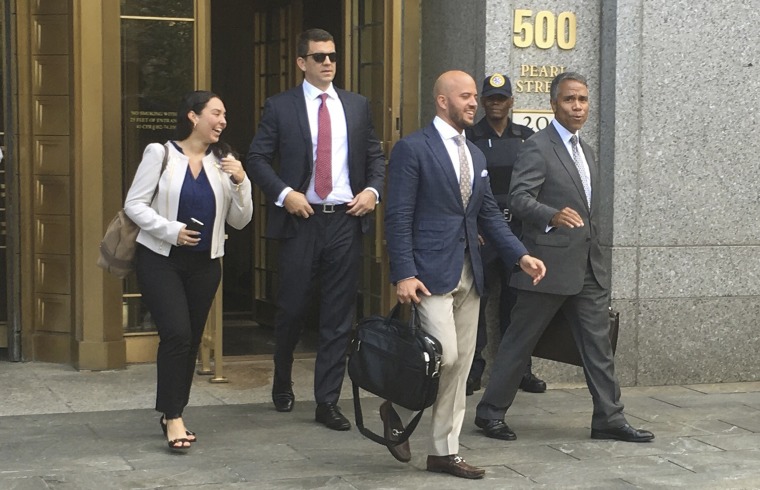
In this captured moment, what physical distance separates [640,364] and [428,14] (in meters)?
2.73

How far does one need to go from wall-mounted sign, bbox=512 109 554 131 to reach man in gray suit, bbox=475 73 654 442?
1.37 meters

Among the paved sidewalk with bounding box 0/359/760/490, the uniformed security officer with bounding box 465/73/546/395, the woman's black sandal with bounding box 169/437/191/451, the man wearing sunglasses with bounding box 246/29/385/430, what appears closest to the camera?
the paved sidewalk with bounding box 0/359/760/490

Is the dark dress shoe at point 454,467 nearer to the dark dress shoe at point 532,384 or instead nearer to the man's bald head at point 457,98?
the man's bald head at point 457,98

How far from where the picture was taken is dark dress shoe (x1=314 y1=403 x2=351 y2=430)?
22.8 feet

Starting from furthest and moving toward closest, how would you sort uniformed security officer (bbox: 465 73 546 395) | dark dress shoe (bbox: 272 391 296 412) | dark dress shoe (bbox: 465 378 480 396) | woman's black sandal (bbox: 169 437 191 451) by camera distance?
dark dress shoe (bbox: 465 378 480 396)
uniformed security officer (bbox: 465 73 546 395)
dark dress shoe (bbox: 272 391 296 412)
woman's black sandal (bbox: 169 437 191 451)

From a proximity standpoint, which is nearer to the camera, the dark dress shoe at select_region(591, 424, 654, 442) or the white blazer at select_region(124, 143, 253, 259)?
the white blazer at select_region(124, 143, 253, 259)

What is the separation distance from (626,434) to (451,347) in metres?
1.39

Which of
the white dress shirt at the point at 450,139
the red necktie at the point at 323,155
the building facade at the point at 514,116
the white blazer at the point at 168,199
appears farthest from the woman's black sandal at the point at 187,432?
the white dress shirt at the point at 450,139

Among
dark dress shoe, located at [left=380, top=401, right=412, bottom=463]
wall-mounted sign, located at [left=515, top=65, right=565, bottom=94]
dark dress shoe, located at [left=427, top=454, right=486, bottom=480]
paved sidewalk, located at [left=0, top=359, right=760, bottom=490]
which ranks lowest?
paved sidewalk, located at [left=0, top=359, right=760, bottom=490]

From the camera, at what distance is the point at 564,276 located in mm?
6754

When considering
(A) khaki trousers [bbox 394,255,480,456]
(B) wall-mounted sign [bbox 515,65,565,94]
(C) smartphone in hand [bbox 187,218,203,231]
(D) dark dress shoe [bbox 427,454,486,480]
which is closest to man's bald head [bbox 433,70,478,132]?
(A) khaki trousers [bbox 394,255,480,456]

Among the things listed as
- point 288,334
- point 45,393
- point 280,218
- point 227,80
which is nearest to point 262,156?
point 280,218

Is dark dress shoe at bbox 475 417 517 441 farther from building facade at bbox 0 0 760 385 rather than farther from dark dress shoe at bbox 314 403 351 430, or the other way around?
building facade at bbox 0 0 760 385

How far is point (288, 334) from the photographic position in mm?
7312
